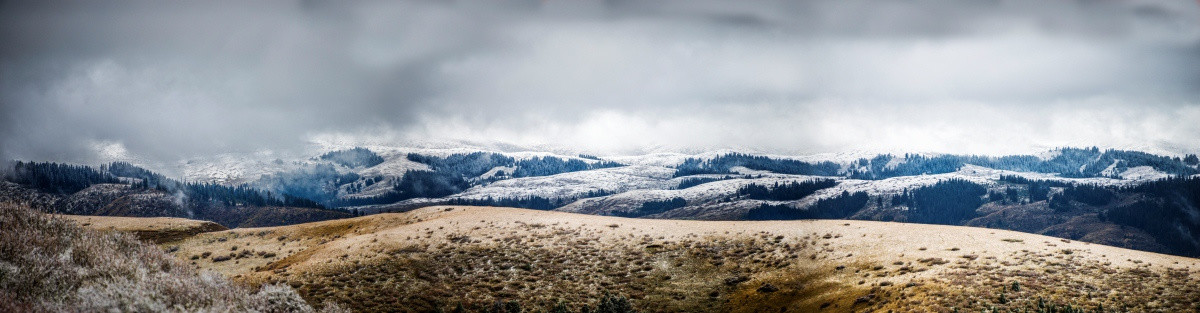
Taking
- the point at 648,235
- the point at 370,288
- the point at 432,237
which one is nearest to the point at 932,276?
the point at 648,235

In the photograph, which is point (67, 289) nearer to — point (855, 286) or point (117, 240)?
point (117, 240)

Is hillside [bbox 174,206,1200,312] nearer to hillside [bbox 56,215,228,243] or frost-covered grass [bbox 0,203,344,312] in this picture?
hillside [bbox 56,215,228,243]

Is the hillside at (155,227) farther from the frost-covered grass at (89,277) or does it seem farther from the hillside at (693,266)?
the frost-covered grass at (89,277)

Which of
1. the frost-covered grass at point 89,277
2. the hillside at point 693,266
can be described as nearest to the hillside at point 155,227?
the hillside at point 693,266

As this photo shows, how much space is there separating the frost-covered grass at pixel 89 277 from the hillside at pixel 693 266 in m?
18.2

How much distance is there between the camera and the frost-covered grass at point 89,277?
1206 inches

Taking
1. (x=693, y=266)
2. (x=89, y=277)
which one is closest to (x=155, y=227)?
(x=89, y=277)

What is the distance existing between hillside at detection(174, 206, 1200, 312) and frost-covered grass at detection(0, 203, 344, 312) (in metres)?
18.2

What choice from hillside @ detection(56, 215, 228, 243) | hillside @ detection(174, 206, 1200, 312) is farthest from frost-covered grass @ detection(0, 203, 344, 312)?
hillside @ detection(56, 215, 228, 243)

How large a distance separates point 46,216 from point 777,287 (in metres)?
50.8

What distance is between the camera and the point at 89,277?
110ft

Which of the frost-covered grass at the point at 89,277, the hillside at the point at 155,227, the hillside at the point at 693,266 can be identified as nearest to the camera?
the frost-covered grass at the point at 89,277

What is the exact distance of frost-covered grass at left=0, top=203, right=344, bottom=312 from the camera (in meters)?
30.6

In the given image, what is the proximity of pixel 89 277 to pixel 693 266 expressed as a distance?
47.6 m
